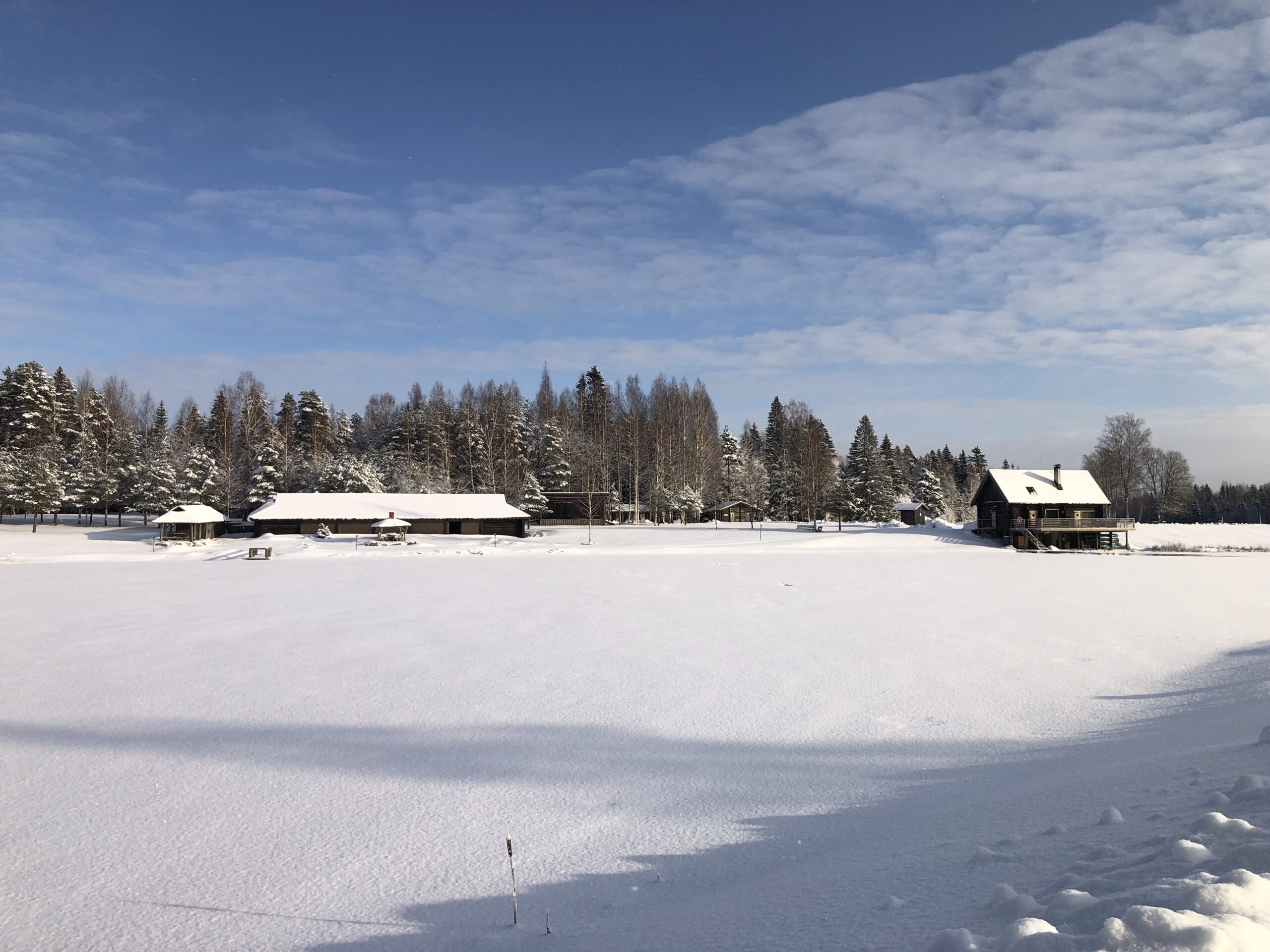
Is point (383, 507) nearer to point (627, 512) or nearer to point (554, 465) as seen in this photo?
point (554, 465)

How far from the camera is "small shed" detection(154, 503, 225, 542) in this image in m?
47.7

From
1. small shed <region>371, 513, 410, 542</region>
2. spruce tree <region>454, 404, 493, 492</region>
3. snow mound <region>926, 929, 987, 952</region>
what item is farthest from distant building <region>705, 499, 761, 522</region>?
snow mound <region>926, 929, 987, 952</region>

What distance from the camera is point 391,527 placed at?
48531 millimetres

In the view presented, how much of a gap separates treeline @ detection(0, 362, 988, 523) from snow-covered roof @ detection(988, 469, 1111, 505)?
21.3 meters

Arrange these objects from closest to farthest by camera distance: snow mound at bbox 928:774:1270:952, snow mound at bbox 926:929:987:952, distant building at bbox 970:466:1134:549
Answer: snow mound at bbox 928:774:1270:952 < snow mound at bbox 926:929:987:952 < distant building at bbox 970:466:1134:549

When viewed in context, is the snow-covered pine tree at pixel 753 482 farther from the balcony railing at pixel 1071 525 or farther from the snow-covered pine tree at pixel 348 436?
the snow-covered pine tree at pixel 348 436

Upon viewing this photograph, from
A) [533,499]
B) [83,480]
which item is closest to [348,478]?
[533,499]

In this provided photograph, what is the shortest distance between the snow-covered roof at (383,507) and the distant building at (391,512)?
38 millimetres

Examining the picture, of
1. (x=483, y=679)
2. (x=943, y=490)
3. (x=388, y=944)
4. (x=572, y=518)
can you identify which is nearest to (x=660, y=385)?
(x=572, y=518)

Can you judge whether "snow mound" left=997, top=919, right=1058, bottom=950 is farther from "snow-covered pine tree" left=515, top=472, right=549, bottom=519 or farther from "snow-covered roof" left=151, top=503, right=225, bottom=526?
"snow-covered pine tree" left=515, top=472, right=549, bottom=519

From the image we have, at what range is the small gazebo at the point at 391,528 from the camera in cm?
4659

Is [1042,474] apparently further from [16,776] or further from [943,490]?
[16,776]

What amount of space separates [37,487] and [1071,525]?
239ft

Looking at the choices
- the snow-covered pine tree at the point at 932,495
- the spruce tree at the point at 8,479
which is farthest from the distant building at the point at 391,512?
the snow-covered pine tree at the point at 932,495
